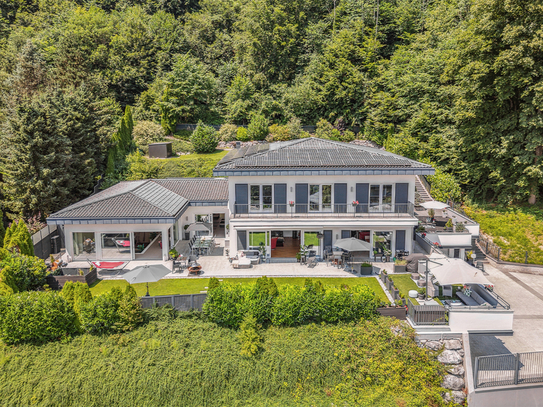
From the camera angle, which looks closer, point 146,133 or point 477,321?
point 477,321

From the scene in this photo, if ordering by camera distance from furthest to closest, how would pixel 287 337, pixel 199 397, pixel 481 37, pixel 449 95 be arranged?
pixel 449 95, pixel 481 37, pixel 287 337, pixel 199 397

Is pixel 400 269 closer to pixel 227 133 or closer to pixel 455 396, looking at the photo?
pixel 455 396

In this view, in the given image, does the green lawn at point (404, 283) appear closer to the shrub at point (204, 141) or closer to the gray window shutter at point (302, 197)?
the gray window shutter at point (302, 197)

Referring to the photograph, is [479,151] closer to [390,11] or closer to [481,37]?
[481,37]

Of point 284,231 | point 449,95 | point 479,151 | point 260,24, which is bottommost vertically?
point 284,231

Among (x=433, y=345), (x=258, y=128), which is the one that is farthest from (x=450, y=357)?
(x=258, y=128)

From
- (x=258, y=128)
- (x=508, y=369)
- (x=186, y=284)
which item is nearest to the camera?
(x=508, y=369)

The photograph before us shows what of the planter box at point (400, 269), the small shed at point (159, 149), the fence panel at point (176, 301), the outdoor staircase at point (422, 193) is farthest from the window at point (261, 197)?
the small shed at point (159, 149)

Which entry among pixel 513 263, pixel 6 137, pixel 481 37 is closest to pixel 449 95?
pixel 481 37
